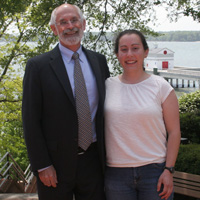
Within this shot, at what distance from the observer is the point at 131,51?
247 centimetres

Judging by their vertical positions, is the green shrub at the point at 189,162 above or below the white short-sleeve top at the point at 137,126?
below

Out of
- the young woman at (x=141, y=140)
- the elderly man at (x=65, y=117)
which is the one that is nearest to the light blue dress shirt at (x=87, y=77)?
the elderly man at (x=65, y=117)

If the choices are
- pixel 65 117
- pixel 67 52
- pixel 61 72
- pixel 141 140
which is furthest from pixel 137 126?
pixel 67 52

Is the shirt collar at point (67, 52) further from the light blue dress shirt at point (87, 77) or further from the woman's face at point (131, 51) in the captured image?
the woman's face at point (131, 51)

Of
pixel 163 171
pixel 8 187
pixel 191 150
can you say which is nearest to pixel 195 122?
pixel 191 150

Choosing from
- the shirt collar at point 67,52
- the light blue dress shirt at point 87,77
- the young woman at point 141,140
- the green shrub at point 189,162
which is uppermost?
the shirt collar at point 67,52

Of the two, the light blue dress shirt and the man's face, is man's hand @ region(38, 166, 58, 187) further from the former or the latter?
the man's face

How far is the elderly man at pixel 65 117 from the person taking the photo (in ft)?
7.80

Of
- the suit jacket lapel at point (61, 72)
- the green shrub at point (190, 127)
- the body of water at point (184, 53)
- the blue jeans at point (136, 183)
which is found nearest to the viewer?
the blue jeans at point (136, 183)

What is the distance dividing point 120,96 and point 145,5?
6379 millimetres

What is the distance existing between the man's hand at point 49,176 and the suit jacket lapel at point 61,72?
54 centimetres

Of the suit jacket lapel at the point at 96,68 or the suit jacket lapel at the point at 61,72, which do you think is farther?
the suit jacket lapel at the point at 96,68

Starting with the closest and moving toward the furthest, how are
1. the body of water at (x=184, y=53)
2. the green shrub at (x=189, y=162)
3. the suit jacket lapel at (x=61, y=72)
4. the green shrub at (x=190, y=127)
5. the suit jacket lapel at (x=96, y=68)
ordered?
the suit jacket lapel at (x=61, y=72) < the suit jacket lapel at (x=96, y=68) < the green shrub at (x=189, y=162) < the green shrub at (x=190, y=127) < the body of water at (x=184, y=53)

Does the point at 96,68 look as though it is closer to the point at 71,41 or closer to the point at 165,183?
the point at 71,41
